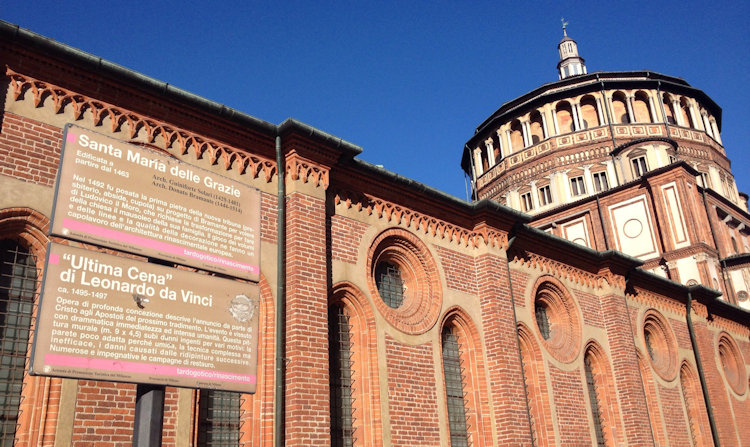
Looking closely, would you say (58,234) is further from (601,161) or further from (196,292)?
(601,161)

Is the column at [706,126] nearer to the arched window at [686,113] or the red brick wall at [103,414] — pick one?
the arched window at [686,113]

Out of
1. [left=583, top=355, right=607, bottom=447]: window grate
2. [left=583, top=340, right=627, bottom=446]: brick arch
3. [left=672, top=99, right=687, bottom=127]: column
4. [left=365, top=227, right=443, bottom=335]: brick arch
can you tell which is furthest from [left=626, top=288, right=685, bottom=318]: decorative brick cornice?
[left=672, top=99, right=687, bottom=127]: column

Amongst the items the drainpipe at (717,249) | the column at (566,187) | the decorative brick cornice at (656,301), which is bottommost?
the decorative brick cornice at (656,301)

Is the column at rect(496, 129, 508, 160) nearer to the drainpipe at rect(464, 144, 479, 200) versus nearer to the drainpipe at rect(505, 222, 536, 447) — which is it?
the drainpipe at rect(464, 144, 479, 200)

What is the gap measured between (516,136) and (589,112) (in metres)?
4.01

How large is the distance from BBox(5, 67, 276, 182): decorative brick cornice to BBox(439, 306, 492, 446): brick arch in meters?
5.00

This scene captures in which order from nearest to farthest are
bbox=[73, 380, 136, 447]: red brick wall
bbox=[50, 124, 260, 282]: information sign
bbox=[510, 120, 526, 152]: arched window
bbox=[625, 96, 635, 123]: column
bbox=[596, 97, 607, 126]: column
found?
bbox=[50, 124, 260, 282]: information sign
bbox=[73, 380, 136, 447]: red brick wall
bbox=[625, 96, 635, 123]: column
bbox=[596, 97, 607, 126]: column
bbox=[510, 120, 526, 152]: arched window

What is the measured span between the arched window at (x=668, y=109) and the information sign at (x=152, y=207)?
31.2 m

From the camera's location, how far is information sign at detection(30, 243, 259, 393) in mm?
4535

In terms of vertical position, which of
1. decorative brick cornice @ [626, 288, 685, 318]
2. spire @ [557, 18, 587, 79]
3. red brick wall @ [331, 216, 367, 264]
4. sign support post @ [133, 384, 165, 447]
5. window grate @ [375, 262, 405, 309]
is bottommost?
sign support post @ [133, 384, 165, 447]

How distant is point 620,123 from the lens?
104ft

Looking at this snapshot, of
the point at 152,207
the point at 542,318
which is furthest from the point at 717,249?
the point at 152,207

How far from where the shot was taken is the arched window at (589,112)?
32478 mm

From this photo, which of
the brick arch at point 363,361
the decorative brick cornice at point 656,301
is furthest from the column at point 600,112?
the brick arch at point 363,361
